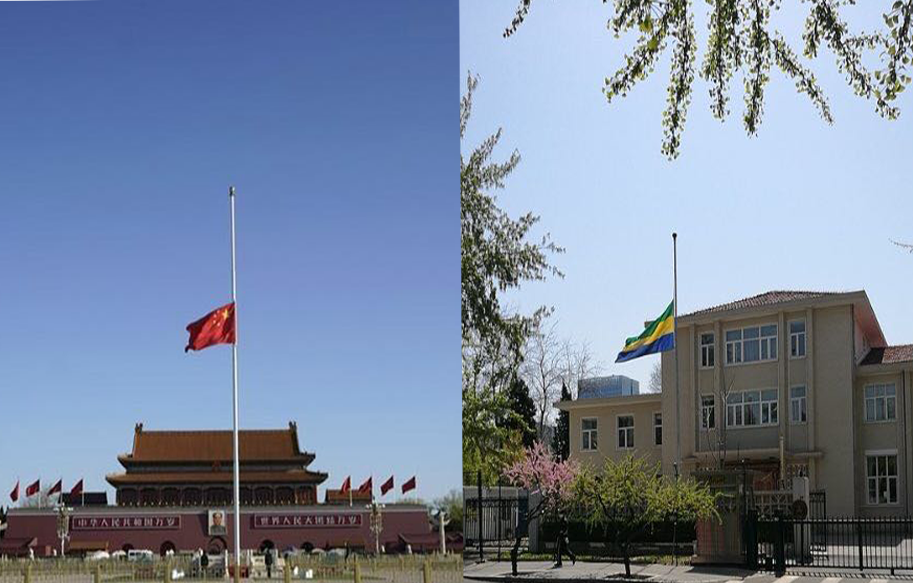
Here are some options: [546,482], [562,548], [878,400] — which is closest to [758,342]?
[878,400]

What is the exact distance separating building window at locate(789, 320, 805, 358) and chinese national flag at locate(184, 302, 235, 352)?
7543 mm

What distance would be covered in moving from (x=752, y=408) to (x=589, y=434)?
205cm

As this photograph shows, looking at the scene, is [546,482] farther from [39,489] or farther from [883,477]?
[39,489]

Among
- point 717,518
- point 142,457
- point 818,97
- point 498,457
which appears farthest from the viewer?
point 142,457

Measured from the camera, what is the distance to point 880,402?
1439cm

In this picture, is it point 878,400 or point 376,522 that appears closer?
point 878,400

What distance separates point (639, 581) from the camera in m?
8.73

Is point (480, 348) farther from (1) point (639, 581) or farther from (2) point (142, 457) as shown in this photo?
(2) point (142, 457)

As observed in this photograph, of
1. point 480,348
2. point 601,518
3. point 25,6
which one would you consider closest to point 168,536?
point 25,6

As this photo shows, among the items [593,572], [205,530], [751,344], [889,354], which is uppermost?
[751,344]

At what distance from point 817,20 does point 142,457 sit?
20352 mm

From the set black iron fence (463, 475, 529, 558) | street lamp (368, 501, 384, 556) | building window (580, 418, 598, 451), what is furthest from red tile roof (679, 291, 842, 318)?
street lamp (368, 501, 384, 556)

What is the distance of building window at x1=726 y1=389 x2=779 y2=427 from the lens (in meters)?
14.9

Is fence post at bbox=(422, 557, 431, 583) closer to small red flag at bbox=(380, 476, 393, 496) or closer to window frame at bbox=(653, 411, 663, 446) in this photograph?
window frame at bbox=(653, 411, 663, 446)
